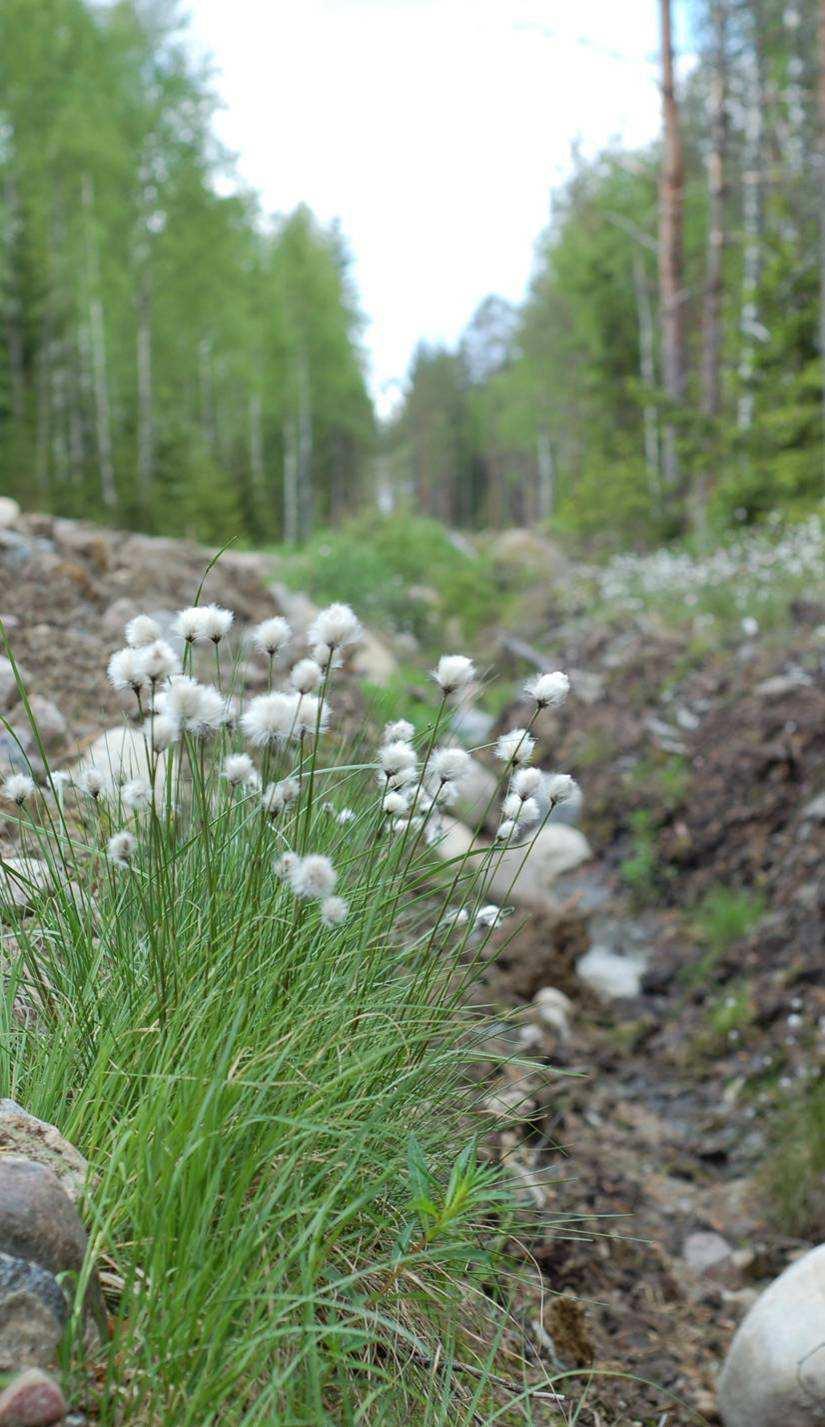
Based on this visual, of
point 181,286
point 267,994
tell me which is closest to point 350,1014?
point 267,994

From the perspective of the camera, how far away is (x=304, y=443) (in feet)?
104

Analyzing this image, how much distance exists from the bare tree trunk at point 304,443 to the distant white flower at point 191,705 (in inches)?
1198

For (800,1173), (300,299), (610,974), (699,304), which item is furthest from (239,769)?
(300,299)

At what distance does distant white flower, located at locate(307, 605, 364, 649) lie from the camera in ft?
5.76

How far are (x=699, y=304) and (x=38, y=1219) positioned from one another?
23.8 m

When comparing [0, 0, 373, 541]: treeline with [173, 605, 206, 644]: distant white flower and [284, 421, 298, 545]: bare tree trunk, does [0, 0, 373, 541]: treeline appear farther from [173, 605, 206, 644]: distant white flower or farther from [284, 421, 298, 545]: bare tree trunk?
[173, 605, 206, 644]: distant white flower

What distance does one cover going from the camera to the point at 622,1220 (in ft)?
11.6

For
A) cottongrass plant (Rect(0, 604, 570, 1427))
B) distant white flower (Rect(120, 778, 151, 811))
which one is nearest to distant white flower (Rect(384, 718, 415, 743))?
cottongrass plant (Rect(0, 604, 570, 1427))

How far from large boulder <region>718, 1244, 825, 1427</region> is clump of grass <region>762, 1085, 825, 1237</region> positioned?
858 mm

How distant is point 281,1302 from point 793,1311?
1.65 m

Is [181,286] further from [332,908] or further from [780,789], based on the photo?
[332,908]

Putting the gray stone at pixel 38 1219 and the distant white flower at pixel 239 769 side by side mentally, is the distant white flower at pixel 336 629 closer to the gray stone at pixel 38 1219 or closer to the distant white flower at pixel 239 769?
the distant white flower at pixel 239 769

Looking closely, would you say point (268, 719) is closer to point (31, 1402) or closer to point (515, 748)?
point (515, 748)

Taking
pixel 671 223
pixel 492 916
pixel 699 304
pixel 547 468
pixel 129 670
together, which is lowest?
pixel 492 916
